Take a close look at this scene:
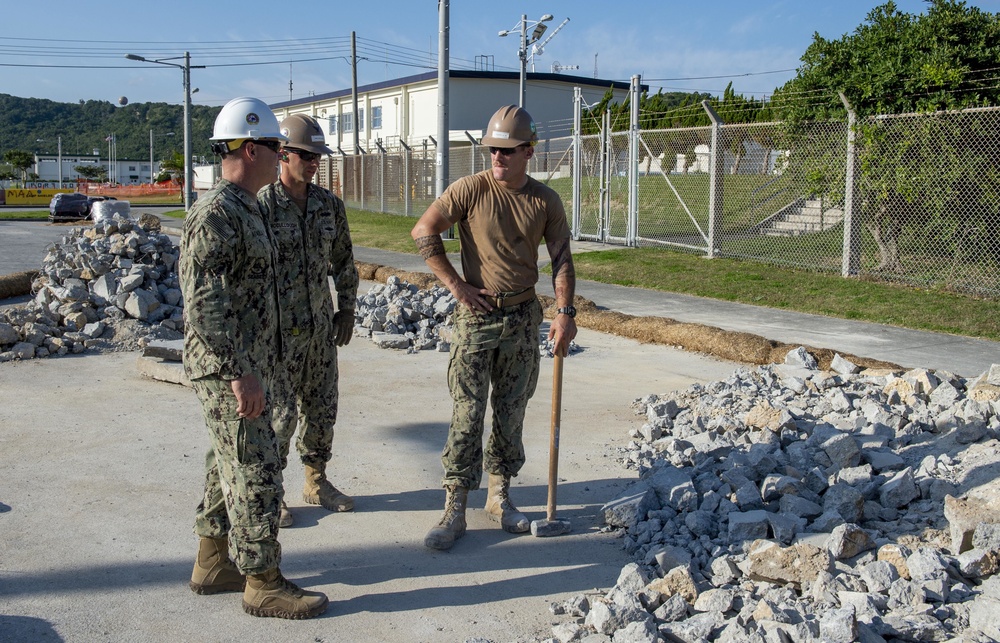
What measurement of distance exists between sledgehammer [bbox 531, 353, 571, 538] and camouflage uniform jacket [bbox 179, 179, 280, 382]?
1.66 meters

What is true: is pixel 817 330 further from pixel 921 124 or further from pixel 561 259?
pixel 561 259

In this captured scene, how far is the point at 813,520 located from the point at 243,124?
10.7 feet

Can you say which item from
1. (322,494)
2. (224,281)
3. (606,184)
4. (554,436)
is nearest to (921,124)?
(606,184)

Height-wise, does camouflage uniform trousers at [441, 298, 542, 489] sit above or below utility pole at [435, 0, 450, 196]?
below

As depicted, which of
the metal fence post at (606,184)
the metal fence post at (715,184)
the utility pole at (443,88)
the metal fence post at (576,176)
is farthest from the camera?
the metal fence post at (576,176)

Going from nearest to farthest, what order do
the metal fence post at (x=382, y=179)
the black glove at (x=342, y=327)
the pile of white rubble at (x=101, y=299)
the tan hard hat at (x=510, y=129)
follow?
the tan hard hat at (x=510, y=129) → the black glove at (x=342, y=327) → the pile of white rubble at (x=101, y=299) → the metal fence post at (x=382, y=179)

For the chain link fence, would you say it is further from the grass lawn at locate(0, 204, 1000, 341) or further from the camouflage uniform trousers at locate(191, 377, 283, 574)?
the camouflage uniform trousers at locate(191, 377, 283, 574)

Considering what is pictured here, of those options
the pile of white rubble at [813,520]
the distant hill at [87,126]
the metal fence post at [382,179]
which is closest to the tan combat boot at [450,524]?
the pile of white rubble at [813,520]

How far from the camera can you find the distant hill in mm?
144625

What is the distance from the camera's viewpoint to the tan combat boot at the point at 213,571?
3.92 meters

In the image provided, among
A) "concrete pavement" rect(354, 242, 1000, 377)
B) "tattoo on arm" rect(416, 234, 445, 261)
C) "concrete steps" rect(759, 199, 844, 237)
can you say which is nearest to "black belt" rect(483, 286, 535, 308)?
"tattoo on arm" rect(416, 234, 445, 261)

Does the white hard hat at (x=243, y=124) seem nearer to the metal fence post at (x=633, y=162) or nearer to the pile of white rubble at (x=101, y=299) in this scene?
the pile of white rubble at (x=101, y=299)

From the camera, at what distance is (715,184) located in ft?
52.5

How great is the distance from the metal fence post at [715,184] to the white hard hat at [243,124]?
43.0 feet
